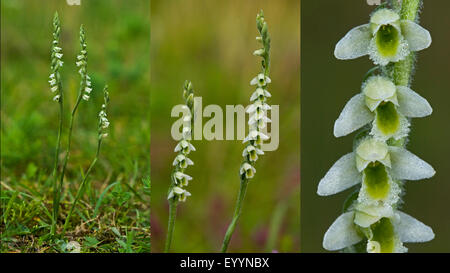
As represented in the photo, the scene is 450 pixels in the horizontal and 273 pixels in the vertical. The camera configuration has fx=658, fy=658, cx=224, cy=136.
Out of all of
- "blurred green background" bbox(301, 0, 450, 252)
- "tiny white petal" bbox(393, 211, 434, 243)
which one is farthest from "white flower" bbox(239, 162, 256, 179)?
"blurred green background" bbox(301, 0, 450, 252)

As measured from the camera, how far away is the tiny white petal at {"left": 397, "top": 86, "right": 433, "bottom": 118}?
81.6 inches

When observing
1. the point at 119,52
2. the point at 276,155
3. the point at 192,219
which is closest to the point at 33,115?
the point at 119,52

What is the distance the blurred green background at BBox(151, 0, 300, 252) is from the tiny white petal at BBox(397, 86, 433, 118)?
2.56 feet

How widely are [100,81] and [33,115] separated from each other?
1.14 feet

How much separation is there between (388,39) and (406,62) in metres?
0.10

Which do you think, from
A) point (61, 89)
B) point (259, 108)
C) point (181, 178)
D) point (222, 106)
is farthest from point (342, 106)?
point (61, 89)

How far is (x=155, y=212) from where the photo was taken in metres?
2.70

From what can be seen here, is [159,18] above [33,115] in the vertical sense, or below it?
above

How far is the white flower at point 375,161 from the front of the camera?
6.73ft

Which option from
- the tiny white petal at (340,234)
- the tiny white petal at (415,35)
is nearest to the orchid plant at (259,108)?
the tiny white petal at (340,234)

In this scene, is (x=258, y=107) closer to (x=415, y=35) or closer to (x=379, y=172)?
(x=379, y=172)

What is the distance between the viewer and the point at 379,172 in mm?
2098

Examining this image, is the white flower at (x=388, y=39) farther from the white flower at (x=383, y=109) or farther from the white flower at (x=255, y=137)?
the white flower at (x=255, y=137)
